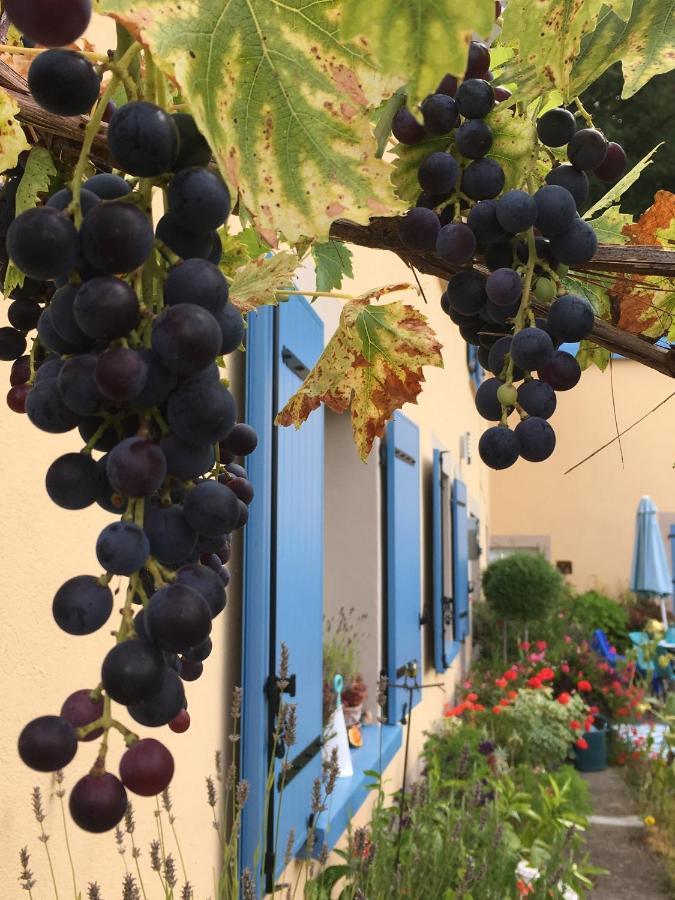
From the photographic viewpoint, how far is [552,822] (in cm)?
430

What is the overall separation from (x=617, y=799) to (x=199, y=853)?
5.58m

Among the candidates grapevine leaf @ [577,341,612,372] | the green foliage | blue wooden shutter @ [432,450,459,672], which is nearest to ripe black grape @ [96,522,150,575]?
grapevine leaf @ [577,341,612,372]

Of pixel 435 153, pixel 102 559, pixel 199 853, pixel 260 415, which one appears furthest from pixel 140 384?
pixel 199 853

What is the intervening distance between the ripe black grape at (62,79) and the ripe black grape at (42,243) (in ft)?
0.21

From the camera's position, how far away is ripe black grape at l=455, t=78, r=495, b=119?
0.66 meters

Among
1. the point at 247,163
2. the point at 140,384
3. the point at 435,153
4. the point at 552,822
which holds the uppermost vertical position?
the point at 435,153

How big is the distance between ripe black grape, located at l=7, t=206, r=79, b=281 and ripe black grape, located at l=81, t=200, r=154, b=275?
0.04 feet

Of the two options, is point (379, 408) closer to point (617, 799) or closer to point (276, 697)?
point (276, 697)

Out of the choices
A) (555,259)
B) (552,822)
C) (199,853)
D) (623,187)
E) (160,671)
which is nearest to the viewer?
(160,671)

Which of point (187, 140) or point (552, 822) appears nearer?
point (187, 140)

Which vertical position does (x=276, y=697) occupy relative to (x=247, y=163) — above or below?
below

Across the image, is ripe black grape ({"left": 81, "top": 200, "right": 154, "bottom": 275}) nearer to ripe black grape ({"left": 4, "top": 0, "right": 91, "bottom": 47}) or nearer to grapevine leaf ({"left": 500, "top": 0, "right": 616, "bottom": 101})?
ripe black grape ({"left": 4, "top": 0, "right": 91, "bottom": 47})

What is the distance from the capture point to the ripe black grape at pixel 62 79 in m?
0.42

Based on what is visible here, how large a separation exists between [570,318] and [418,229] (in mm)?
129
